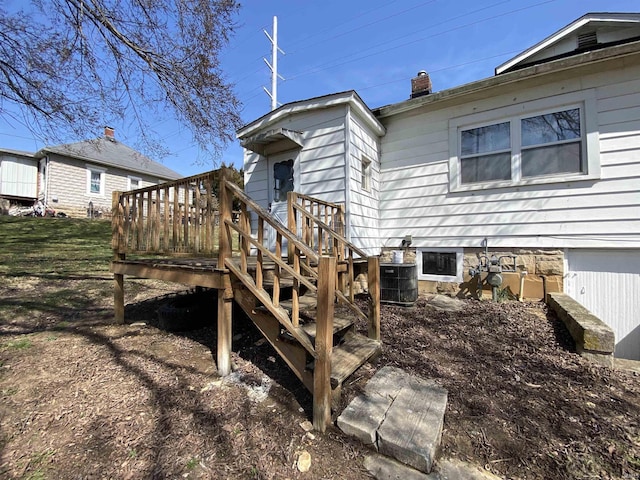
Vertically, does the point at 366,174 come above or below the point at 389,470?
Answer: above

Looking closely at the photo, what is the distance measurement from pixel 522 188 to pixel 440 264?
2017 millimetres

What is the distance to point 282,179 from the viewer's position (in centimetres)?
666

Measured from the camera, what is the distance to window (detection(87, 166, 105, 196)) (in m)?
15.2

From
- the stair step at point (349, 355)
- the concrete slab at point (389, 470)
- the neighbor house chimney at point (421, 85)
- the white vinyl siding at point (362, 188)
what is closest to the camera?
the concrete slab at point (389, 470)

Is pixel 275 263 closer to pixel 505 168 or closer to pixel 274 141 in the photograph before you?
pixel 274 141

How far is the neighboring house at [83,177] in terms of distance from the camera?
45.4ft

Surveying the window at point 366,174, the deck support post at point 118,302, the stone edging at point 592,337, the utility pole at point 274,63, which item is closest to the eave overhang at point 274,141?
Answer: the window at point 366,174

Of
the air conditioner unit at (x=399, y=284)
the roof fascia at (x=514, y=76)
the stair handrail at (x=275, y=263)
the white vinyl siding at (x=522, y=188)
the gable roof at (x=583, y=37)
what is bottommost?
the air conditioner unit at (x=399, y=284)

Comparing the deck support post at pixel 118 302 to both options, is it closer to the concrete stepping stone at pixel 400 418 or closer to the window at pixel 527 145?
the concrete stepping stone at pixel 400 418

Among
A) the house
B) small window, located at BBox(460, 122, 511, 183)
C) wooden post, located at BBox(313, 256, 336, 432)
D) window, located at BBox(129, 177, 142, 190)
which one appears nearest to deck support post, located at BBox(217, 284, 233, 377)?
wooden post, located at BBox(313, 256, 336, 432)

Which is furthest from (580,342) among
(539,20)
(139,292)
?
(539,20)

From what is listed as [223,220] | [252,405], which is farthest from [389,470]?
[223,220]

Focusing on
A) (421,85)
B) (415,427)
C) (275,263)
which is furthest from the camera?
(421,85)

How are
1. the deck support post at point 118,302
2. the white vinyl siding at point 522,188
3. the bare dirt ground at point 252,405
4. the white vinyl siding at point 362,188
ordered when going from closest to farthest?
1. the bare dirt ground at point 252,405
2. the deck support post at point 118,302
3. the white vinyl siding at point 522,188
4. the white vinyl siding at point 362,188
